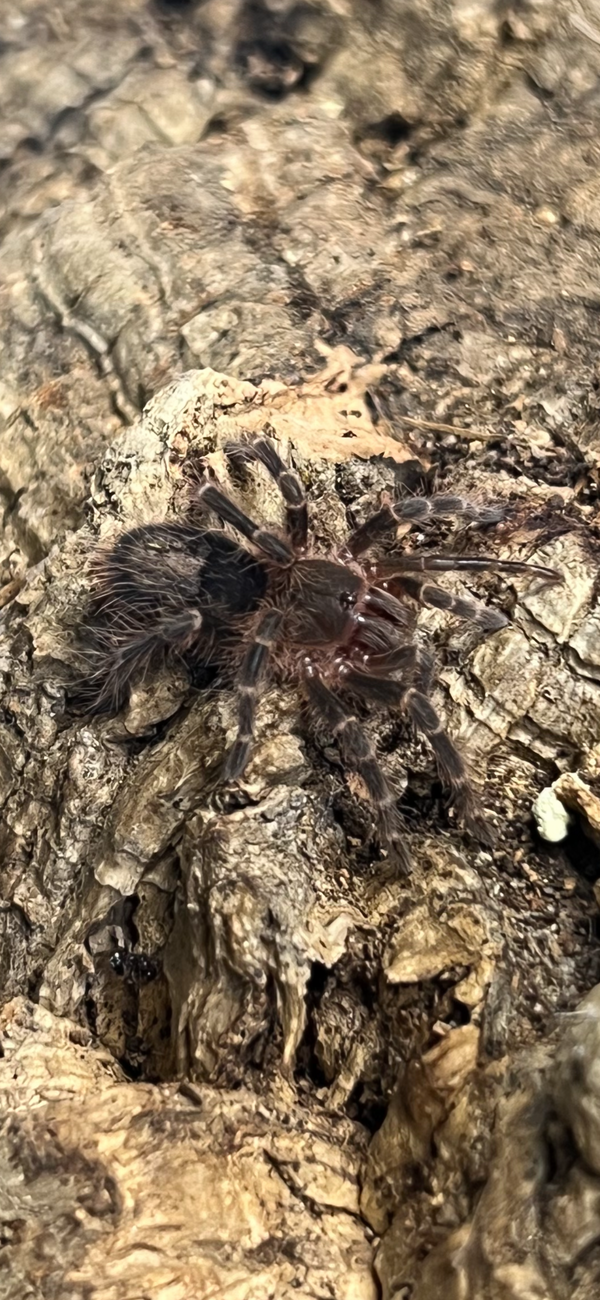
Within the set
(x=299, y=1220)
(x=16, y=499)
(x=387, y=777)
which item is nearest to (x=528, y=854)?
(x=387, y=777)

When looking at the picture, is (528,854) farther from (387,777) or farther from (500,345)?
(500,345)

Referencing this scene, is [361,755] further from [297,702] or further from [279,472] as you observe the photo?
[279,472]

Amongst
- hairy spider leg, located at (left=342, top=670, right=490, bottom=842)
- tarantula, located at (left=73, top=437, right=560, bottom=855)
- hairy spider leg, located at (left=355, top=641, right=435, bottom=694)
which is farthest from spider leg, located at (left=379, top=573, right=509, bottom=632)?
hairy spider leg, located at (left=342, top=670, right=490, bottom=842)

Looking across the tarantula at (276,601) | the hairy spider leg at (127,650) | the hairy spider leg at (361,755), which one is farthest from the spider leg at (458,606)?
the hairy spider leg at (127,650)

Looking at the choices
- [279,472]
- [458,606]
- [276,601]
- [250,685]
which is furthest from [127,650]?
[458,606]

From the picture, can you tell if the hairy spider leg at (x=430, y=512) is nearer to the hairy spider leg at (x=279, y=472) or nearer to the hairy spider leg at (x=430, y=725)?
the hairy spider leg at (x=279, y=472)
